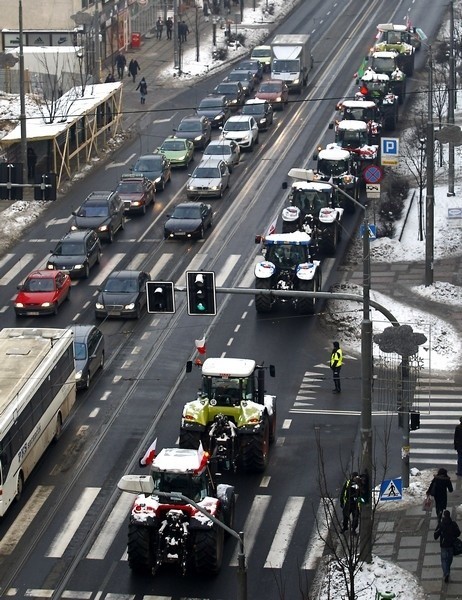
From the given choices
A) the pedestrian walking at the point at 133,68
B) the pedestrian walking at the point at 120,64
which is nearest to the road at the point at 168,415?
the pedestrian walking at the point at 133,68

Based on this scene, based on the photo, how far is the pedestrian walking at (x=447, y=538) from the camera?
120 ft

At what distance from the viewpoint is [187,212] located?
222ft

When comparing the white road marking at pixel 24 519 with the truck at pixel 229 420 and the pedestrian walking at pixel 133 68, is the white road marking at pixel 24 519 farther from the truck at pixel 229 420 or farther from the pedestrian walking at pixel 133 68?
the pedestrian walking at pixel 133 68

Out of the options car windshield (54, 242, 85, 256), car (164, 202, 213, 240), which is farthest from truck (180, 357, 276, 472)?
car (164, 202, 213, 240)

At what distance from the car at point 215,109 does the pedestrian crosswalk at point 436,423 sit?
36997mm

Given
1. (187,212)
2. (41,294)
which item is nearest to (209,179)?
(187,212)

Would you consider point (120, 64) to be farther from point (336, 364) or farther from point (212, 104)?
point (336, 364)

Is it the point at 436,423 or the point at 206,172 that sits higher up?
the point at 206,172

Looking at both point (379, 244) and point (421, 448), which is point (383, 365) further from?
point (379, 244)

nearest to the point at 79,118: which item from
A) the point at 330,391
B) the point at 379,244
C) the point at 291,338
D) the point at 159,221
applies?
the point at 159,221

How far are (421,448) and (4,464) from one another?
11800 mm

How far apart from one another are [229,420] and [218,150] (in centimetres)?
3574

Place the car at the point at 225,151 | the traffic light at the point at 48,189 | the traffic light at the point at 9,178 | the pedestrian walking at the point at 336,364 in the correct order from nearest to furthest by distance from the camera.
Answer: the pedestrian walking at the point at 336,364
the traffic light at the point at 48,189
the traffic light at the point at 9,178
the car at the point at 225,151

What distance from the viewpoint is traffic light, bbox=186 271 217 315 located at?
39.6 m
